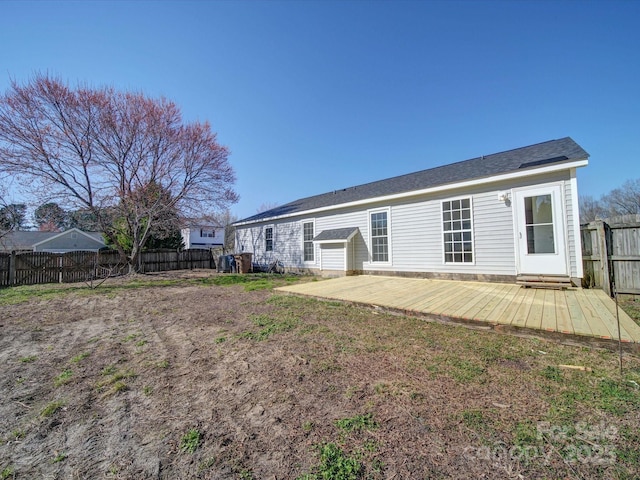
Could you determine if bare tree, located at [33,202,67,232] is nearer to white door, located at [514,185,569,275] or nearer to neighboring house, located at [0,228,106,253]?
white door, located at [514,185,569,275]

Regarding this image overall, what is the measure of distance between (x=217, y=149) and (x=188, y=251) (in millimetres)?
7721

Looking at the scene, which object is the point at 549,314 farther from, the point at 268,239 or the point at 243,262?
the point at 243,262

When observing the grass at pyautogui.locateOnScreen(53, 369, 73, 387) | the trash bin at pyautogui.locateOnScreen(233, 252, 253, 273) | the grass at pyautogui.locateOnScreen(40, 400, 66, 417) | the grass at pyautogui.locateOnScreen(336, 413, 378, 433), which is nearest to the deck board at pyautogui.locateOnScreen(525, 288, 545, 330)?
the grass at pyautogui.locateOnScreen(336, 413, 378, 433)

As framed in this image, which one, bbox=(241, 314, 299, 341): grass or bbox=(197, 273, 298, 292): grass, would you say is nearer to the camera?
bbox=(241, 314, 299, 341): grass

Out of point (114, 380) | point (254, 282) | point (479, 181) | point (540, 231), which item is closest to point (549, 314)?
point (540, 231)

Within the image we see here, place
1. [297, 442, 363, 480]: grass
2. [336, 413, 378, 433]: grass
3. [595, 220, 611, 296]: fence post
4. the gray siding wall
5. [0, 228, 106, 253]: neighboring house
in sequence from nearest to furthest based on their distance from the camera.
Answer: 1. [297, 442, 363, 480]: grass
2. [336, 413, 378, 433]: grass
3. [595, 220, 611, 296]: fence post
4. the gray siding wall
5. [0, 228, 106, 253]: neighboring house

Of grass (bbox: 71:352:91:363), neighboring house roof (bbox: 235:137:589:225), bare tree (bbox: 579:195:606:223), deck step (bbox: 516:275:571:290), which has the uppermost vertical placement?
bare tree (bbox: 579:195:606:223)

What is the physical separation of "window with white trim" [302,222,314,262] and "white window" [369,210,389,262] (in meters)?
3.31

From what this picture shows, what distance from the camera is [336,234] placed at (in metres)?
10.3

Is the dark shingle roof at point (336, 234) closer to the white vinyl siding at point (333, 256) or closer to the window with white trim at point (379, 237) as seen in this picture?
the white vinyl siding at point (333, 256)

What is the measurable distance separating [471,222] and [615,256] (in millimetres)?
2896

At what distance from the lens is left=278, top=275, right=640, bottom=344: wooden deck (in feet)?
10.8

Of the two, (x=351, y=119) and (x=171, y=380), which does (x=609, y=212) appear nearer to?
(x=351, y=119)

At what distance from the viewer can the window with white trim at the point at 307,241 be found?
11945 millimetres
